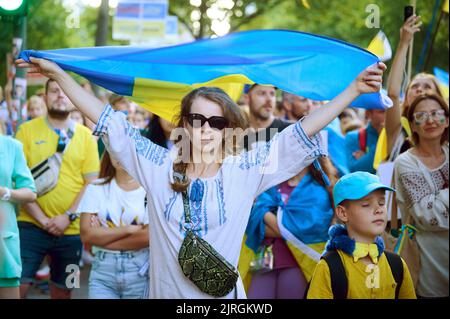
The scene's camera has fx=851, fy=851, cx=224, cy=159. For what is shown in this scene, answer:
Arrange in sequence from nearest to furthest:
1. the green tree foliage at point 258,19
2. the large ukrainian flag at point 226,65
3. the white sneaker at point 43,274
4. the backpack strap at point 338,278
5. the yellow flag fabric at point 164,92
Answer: the backpack strap at point 338,278
the large ukrainian flag at point 226,65
the yellow flag fabric at point 164,92
the white sneaker at point 43,274
the green tree foliage at point 258,19

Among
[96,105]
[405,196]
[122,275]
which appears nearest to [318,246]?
[405,196]

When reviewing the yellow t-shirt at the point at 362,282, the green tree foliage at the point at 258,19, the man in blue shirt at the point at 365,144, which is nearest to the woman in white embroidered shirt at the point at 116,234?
the yellow t-shirt at the point at 362,282

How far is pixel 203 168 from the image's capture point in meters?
4.67

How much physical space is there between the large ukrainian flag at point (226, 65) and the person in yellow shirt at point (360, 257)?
1.93 feet

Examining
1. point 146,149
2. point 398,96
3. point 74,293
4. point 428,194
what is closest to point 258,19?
point 74,293

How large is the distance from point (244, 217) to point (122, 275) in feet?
5.65

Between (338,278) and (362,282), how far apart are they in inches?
5.8

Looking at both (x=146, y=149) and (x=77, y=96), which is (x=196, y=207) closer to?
(x=146, y=149)

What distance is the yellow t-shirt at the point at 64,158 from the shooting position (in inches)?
312

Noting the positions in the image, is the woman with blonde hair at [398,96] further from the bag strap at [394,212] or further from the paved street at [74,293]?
the paved street at [74,293]

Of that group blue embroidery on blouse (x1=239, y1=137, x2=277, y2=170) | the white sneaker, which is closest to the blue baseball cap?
blue embroidery on blouse (x1=239, y1=137, x2=277, y2=170)

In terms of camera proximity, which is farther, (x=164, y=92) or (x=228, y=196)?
(x=164, y=92)

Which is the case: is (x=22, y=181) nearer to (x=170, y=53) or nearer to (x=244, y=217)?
(x=170, y=53)

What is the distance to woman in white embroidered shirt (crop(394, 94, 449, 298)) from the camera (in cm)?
605
